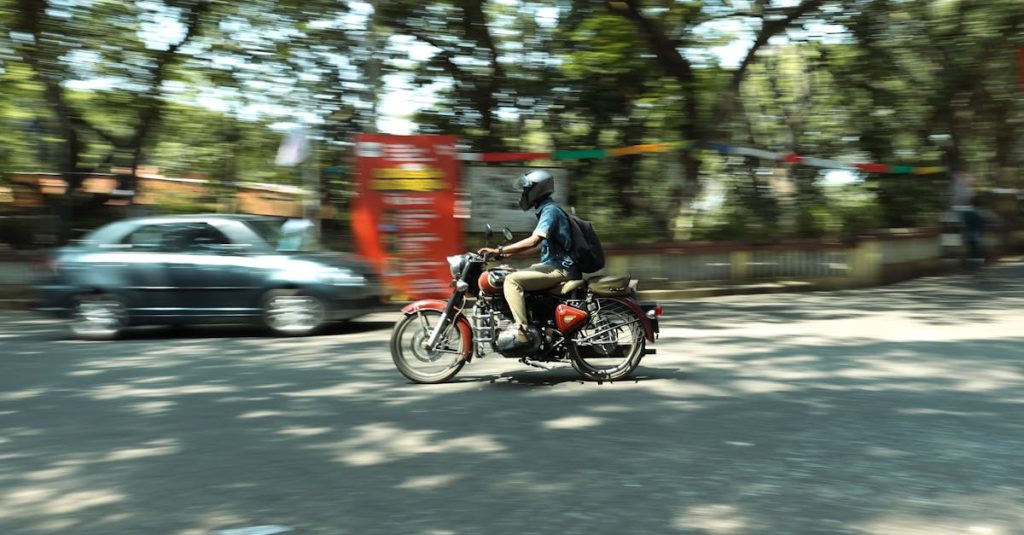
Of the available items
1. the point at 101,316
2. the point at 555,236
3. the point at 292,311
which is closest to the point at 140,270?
the point at 101,316

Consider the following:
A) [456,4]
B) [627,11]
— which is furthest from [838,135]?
[456,4]

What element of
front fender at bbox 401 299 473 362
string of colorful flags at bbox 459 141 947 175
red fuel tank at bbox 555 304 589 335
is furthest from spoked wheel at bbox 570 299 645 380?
string of colorful flags at bbox 459 141 947 175

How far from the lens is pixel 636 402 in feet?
22.9

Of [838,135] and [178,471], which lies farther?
[838,135]

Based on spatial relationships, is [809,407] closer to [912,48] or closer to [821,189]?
[821,189]

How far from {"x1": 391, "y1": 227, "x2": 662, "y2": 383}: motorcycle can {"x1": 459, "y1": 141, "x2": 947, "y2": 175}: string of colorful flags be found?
7.37m

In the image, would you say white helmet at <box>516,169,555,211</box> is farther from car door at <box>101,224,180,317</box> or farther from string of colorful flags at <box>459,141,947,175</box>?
string of colorful flags at <box>459,141,947,175</box>

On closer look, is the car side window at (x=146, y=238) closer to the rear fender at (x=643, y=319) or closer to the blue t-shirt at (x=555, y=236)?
the blue t-shirt at (x=555, y=236)

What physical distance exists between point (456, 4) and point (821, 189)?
22.9 ft

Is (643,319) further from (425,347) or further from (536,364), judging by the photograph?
(425,347)

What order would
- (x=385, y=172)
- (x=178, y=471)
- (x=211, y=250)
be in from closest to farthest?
1. (x=178, y=471)
2. (x=211, y=250)
3. (x=385, y=172)

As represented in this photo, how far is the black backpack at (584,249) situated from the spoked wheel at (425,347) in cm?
118

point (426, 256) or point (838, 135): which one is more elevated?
point (838, 135)

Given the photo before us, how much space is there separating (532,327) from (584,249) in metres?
0.78
